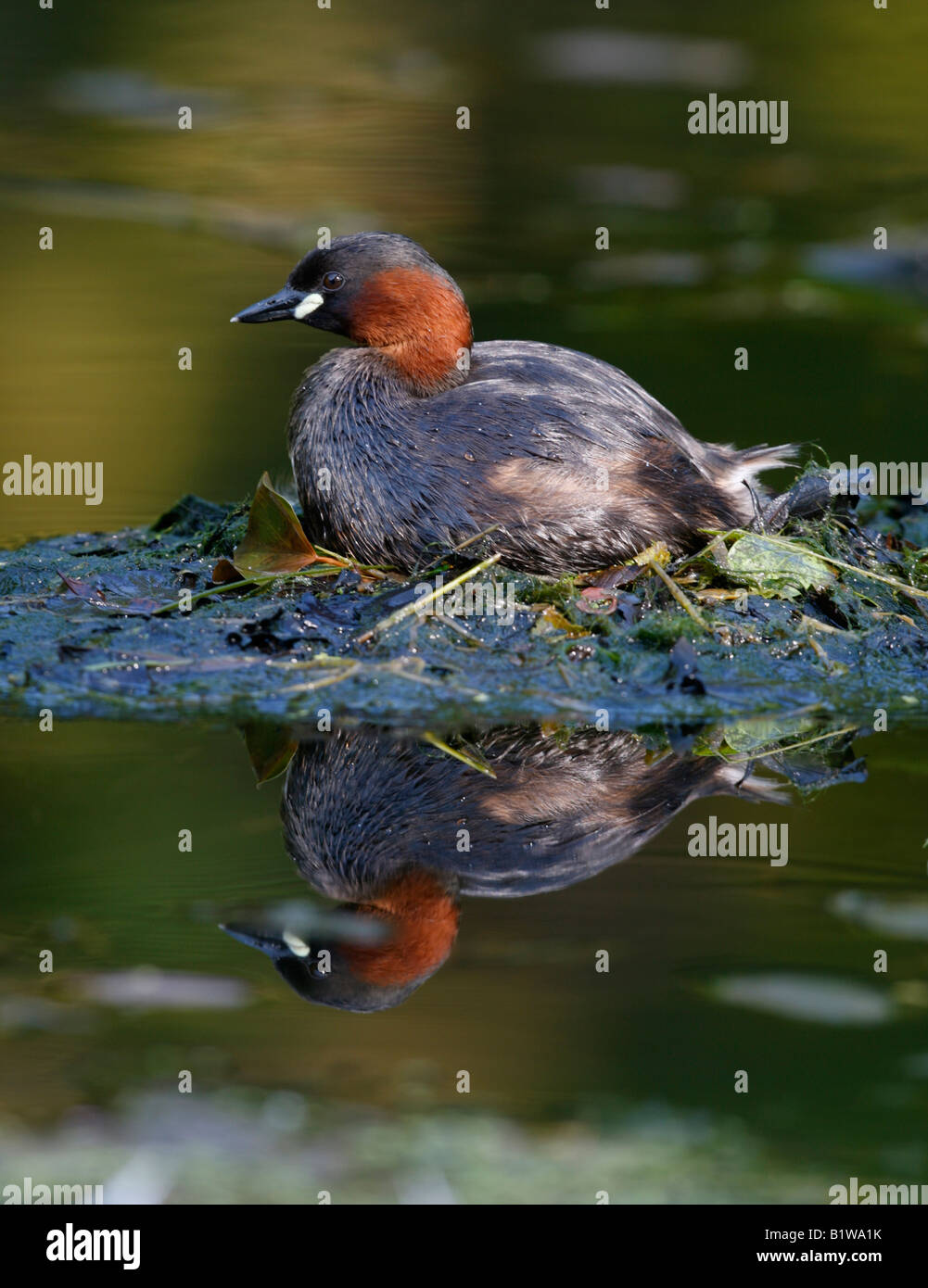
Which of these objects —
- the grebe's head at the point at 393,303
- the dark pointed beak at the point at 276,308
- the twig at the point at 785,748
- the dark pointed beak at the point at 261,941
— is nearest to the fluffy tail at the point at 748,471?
the grebe's head at the point at 393,303

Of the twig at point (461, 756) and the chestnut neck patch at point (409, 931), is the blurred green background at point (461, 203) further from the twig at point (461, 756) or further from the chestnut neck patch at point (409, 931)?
the chestnut neck patch at point (409, 931)

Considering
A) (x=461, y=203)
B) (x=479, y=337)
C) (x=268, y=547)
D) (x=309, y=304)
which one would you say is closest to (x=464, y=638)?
(x=268, y=547)

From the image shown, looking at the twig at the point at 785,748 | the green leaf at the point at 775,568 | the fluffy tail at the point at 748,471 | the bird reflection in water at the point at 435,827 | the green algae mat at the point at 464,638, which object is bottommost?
the bird reflection in water at the point at 435,827

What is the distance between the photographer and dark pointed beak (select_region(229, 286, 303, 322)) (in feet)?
20.8

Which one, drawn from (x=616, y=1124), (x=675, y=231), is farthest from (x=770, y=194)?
(x=616, y=1124)

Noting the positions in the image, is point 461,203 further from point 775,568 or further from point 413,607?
point 413,607

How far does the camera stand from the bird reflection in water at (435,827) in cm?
384

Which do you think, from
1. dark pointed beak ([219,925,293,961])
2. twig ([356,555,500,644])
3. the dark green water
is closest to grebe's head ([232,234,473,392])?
twig ([356,555,500,644])

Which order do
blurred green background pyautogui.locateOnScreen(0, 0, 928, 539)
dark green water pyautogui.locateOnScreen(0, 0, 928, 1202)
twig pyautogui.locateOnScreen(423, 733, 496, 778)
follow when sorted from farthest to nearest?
blurred green background pyautogui.locateOnScreen(0, 0, 928, 539) < twig pyautogui.locateOnScreen(423, 733, 496, 778) < dark green water pyautogui.locateOnScreen(0, 0, 928, 1202)

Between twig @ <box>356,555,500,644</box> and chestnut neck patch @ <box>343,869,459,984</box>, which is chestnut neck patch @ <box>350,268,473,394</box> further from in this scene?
chestnut neck patch @ <box>343,869,459,984</box>

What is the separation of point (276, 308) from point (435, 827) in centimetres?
266

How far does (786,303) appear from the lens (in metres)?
10.6

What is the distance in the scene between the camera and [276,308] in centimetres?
637

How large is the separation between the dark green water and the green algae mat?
0.33 metres
